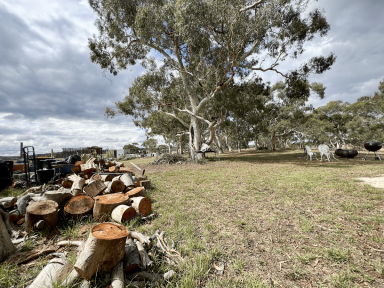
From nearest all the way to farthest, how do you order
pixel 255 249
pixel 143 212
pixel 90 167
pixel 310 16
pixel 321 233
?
1. pixel 255 249
2. pixel 321 233
3. pixel 143 212
4. pixel 90 167
5. pixel 310 16

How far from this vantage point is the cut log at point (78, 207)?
9.63ft

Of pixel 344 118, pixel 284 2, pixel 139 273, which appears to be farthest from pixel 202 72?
pixel 344 118

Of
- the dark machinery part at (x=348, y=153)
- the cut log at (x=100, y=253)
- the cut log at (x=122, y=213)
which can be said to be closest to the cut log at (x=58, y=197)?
the cut log at (x=122, y=213)

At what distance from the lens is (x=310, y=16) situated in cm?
1100

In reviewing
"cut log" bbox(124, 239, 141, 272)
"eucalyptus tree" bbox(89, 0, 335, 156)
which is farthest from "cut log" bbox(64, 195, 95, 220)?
"eucalyptus tree" bbox(89, 0, 335, 156)

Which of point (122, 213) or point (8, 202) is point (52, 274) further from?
point (8, 202)

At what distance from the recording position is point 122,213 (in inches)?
114

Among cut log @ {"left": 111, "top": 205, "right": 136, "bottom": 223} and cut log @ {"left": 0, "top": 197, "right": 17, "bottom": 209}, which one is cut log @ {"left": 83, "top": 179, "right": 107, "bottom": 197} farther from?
cut log @ {"left": 0, "top": 197, "right": 17, "bottom": 209}

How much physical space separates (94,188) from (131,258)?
245cm

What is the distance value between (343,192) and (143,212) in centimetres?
487

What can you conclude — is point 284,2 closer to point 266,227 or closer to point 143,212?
point 266,227

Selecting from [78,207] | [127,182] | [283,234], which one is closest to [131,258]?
[78,207]

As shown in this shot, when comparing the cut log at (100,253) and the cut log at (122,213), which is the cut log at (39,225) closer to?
the cut log at (122,213)

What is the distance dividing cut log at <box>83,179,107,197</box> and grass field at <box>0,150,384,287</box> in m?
0.80
